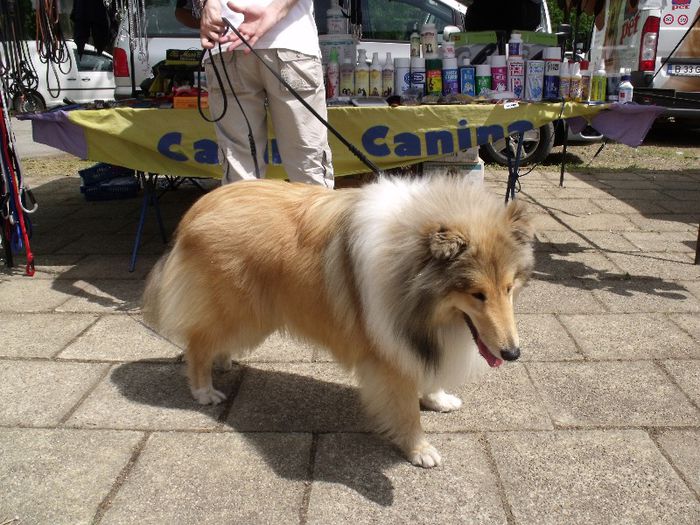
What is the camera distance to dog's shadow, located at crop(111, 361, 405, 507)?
2.29 metres

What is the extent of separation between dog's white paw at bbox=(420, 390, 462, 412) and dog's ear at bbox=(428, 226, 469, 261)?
97 centimetres

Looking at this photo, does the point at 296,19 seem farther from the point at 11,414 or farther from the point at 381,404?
the point at 11,414

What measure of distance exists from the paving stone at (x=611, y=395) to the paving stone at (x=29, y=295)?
Answer: 2.98 metres

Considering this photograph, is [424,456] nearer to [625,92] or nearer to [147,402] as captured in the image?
[147,402]

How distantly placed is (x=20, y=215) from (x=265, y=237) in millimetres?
2729

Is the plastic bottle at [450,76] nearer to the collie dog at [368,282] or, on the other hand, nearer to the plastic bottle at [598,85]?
the plastic bottle at [598,85]

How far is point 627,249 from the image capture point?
485 cm

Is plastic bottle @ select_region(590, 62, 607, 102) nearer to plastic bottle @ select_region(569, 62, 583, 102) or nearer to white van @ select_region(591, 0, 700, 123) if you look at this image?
plastic bottle @ select_region(569, 62, 583, 102)

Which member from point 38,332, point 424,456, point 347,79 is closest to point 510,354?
point 424,456

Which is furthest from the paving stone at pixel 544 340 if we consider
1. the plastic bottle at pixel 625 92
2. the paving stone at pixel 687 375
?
the plastic bottle at pixel 625 92

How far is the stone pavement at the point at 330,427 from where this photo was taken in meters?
2.12

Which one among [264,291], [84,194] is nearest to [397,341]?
[264,291]

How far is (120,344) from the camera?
3.29 metres

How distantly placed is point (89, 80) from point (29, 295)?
12.9 metres
